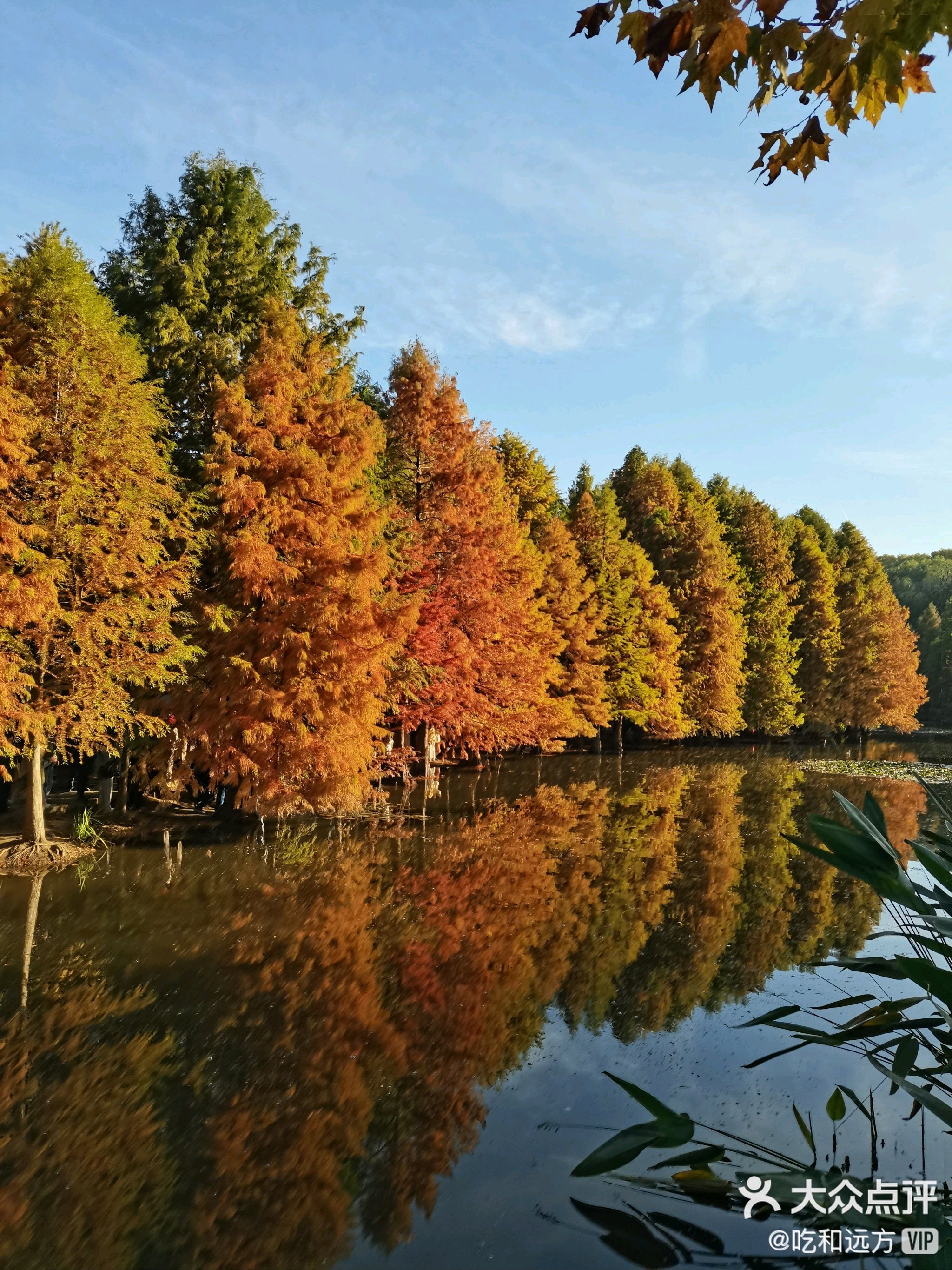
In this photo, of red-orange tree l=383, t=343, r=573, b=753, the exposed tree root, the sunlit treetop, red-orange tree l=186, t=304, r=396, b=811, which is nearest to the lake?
the exposed tree root

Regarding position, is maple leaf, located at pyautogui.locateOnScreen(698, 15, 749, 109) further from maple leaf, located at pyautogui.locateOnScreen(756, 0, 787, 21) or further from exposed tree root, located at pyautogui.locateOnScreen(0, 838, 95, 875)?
exposed tree root, located at pyautogui.locateOnScreen(0, 838, 95, 875)

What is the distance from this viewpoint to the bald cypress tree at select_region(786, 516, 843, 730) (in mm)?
48469

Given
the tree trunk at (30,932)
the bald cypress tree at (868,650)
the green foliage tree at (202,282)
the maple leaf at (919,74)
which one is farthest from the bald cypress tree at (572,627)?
the maple leaf at (919,74)

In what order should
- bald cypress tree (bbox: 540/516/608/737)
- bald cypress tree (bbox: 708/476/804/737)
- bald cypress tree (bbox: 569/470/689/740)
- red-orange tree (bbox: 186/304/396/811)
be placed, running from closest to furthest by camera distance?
red-orange tree (bbox: 186/304/396/811) → bald cypress tree (bbox: 540/516/608/737) → bald cypress tree (bbox: 569/470/689/740) → bald cypress tree (bbox: 708/476/804/737)

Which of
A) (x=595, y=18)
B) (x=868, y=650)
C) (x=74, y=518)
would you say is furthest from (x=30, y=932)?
(x=868, y=650)

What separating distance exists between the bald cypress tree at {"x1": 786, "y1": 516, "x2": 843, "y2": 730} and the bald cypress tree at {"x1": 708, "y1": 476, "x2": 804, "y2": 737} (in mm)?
659

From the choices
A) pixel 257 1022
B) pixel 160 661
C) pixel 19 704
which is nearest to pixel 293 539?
pixel 160 661

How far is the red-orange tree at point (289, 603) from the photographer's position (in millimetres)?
16391

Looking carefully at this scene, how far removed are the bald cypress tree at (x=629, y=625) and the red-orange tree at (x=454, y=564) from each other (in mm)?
9355

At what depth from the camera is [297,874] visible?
570 inches

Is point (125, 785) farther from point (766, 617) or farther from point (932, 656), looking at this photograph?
point (932, 656)

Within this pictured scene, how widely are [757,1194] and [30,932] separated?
9649 millimetres

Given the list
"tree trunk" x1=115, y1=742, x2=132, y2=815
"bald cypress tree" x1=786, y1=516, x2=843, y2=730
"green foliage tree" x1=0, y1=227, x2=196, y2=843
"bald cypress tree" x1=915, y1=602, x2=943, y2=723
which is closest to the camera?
"green foliage tree" x1=0, y1=227, x2=196, y2=843

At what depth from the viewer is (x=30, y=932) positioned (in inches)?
427
